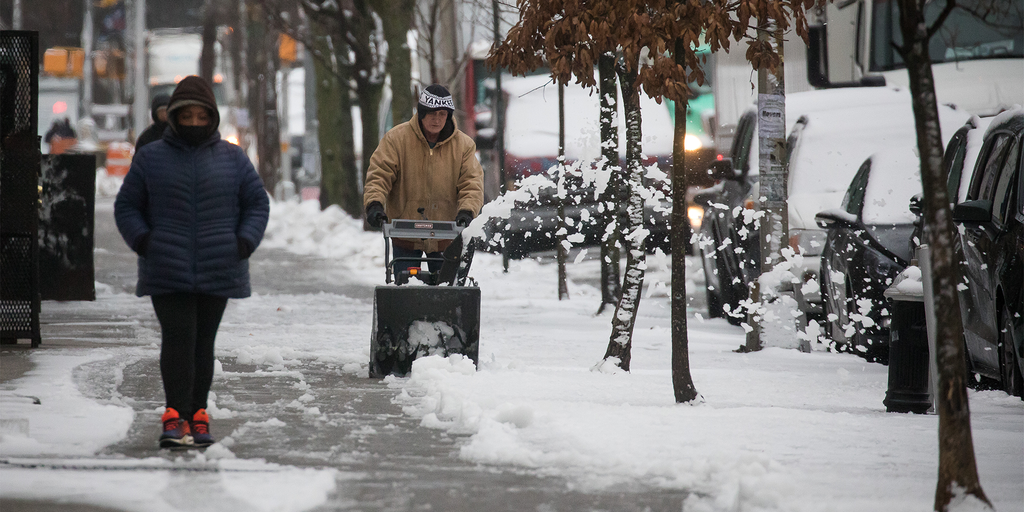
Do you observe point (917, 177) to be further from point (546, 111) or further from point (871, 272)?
point (546, 111)

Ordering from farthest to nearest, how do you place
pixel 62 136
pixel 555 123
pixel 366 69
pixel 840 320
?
pixel 62 136, pixel 366 69, pixel 555 123, pixel 840 320

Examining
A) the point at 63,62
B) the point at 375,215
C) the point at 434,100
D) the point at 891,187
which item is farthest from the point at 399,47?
the point at 63,62

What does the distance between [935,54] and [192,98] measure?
1009 centimetres

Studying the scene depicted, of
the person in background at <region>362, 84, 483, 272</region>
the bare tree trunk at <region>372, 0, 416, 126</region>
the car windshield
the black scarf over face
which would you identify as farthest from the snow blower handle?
the bare tree trunk at <region>372, 0, 416, 126</region>

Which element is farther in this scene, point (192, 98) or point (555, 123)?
point (555, 123)

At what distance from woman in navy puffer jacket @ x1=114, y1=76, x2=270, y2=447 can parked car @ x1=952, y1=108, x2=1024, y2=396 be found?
13.0 feet

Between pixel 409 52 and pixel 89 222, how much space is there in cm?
950

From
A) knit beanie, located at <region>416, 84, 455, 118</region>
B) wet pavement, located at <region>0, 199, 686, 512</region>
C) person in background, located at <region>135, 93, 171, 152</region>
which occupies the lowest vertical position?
wet pavement, located at <region>0, 199, 686, 512</region>

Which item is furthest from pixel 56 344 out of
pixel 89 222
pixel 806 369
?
pixel 806 369

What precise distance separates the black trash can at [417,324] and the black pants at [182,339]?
89.4 inches

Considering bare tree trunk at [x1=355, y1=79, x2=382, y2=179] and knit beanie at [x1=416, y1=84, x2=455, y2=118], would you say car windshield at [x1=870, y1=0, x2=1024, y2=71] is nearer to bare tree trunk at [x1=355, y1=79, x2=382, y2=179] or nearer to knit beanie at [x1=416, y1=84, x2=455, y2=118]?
knit beanie at [x1=416, y1=84, x2=455, y2=118]

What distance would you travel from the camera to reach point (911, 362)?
7.73m

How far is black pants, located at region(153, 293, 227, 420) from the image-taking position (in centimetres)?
655

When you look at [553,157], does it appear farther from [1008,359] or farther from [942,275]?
[942,275]
